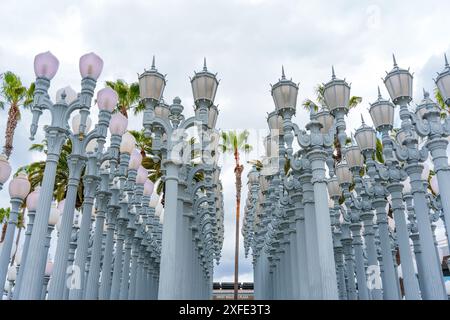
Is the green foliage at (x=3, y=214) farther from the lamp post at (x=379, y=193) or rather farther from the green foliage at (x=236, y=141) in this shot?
the lamp post at (x=379, y=193)

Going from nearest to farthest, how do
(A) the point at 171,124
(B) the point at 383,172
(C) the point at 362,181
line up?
(A) the point at 171,124 < (B) the point at 383,172 < (C) the point at 362,181

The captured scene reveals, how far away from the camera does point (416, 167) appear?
9297 millimetres

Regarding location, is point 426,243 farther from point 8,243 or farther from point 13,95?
point 13,95

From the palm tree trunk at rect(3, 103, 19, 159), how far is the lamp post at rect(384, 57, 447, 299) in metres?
24.3

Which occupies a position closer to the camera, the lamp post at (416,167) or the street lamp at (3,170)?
the lamp post at (416,167)

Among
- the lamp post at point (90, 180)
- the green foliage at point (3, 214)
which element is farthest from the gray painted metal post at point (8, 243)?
the green foliage at point (3, 214)

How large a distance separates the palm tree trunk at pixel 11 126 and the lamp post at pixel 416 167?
958 inches

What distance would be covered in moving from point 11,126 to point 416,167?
25.9 m

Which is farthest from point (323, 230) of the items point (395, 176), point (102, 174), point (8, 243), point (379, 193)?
point (8, 243)

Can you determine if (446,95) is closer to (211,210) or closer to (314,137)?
(314,137)

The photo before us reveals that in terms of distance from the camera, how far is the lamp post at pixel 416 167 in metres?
8.45

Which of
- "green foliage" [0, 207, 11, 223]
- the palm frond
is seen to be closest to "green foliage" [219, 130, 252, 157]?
the palm frond

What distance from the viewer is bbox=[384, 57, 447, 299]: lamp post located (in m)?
8.45
